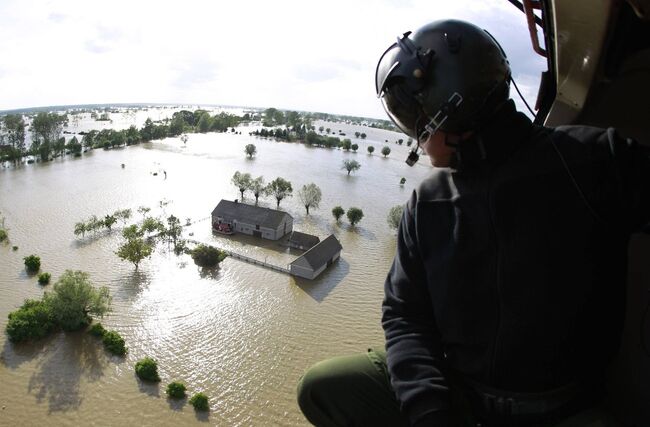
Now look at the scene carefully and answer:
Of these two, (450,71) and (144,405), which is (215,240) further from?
(450,71)

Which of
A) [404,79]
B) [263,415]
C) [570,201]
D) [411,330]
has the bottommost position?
[263,415]

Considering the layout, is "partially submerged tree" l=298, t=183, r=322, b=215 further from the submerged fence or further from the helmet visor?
the helmet visor

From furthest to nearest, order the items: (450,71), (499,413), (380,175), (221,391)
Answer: (380,175) < (221,391) < (450,71) < (499,413)

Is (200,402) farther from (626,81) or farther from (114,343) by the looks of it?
(626,81)

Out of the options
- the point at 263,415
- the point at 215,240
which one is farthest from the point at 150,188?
the point at 263,415

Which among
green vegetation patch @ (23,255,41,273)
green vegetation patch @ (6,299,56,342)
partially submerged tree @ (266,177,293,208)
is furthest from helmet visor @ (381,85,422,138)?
partially submerged tree @ (266,177,293,208)
